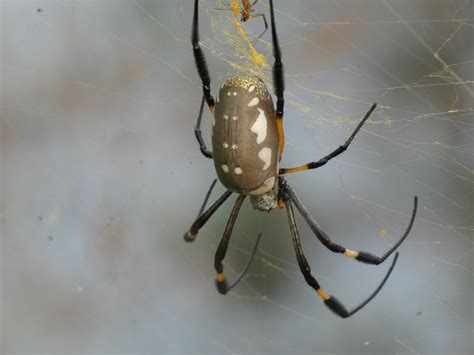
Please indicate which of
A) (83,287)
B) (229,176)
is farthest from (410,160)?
(83,287)

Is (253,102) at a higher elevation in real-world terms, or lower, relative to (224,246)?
higher

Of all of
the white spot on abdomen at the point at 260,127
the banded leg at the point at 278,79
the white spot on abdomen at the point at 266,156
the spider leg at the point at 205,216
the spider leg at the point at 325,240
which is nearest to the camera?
the banded leg at the point at 278,79

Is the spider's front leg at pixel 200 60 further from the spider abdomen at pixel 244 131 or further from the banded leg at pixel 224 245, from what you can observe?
the banded leg at pixel 224 245

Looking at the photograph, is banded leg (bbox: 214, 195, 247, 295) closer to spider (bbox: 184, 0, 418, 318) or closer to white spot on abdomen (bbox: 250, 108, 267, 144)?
spider (bbox: 184, 0, 418, 318)

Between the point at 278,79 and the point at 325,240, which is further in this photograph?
the point at 325,240

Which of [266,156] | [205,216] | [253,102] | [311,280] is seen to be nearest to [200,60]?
[253,102]

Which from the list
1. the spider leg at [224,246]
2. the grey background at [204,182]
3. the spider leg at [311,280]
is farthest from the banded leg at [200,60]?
the spider leg at [311,280]

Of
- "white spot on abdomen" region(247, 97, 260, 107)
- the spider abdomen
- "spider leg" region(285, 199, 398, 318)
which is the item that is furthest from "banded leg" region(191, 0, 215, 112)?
"spider leg" region(285, 199, 398, 318)

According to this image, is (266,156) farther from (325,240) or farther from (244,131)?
(325,240)
